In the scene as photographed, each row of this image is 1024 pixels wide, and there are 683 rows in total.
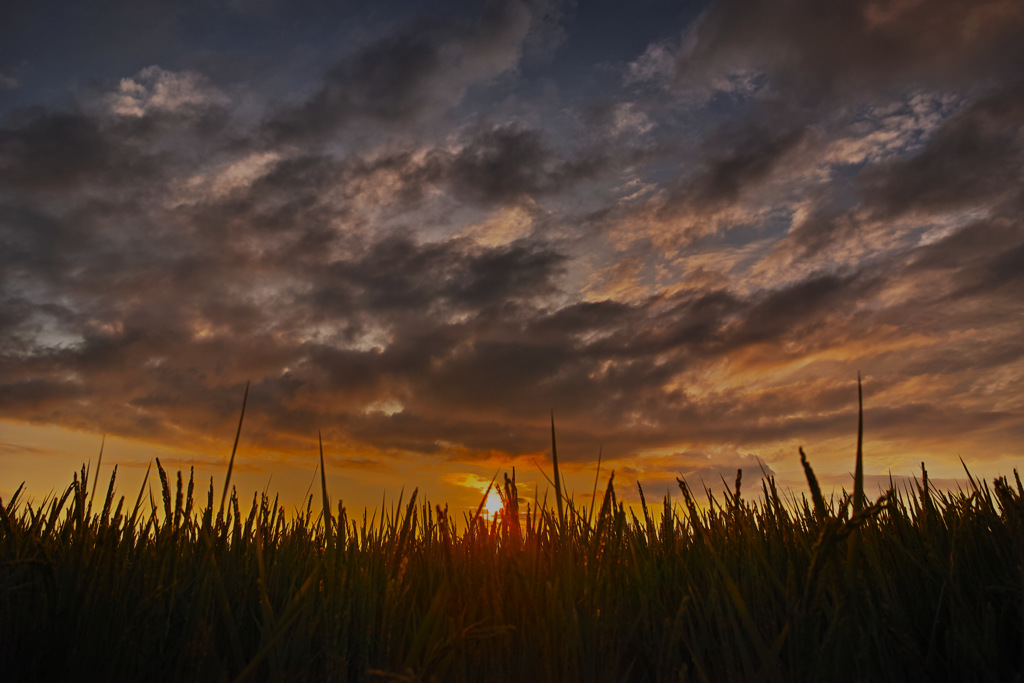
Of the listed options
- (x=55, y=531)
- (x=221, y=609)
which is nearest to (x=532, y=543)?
(x=221, y=609)

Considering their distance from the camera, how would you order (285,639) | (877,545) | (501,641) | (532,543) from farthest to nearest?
(532,543) → (877,545) → (501,641) → (285,639)

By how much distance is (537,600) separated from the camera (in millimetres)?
3438

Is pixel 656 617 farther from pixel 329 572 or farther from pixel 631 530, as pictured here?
pixel 329 572

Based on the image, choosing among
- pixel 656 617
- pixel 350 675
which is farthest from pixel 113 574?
pixel 656 617

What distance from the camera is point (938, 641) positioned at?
9.93ft

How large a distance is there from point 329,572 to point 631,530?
1.93 m

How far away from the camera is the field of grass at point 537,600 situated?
2533mm

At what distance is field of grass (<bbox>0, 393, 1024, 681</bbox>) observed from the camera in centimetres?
253

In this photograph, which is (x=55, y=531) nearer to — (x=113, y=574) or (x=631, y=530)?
(x=113, y=574)

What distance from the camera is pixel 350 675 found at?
308 centimetres

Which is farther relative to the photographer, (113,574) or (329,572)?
(329,572)

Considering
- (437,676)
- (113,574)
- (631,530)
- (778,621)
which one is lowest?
(437,676)

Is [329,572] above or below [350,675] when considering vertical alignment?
above

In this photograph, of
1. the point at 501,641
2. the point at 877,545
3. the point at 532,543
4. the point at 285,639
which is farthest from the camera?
the point at 532,543
